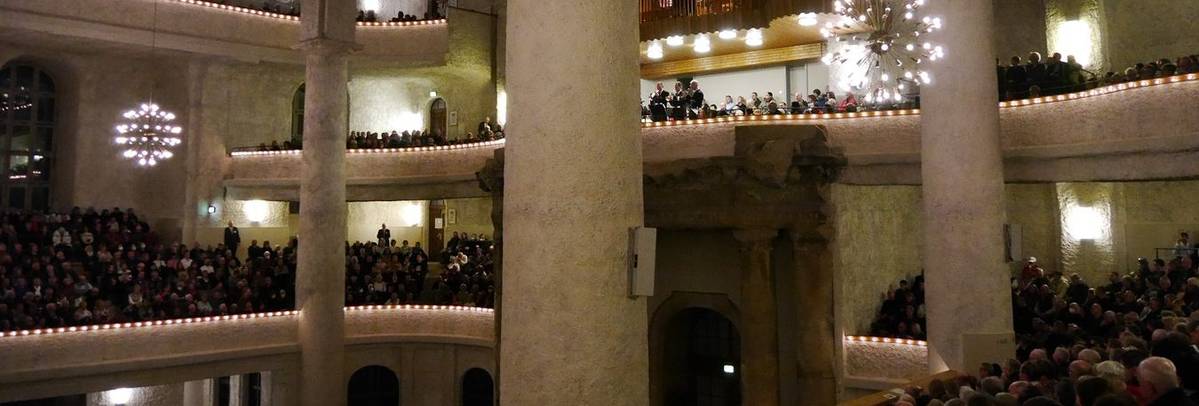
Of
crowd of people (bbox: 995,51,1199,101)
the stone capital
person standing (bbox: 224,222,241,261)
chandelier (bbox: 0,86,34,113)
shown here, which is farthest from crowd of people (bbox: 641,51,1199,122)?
chandelier (bbox: 0,86,34,113)


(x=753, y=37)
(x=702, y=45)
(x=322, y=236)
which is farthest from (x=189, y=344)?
(x=753, y=37)

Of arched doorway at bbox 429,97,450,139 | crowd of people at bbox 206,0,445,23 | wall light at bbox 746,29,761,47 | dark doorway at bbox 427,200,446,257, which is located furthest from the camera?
dark doorway at bbox 427,200,446,257

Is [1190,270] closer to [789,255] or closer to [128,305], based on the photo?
[789,255]

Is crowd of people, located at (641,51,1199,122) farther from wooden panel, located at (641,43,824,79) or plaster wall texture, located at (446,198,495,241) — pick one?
plaster wall texture, located at (446,198,495,241)

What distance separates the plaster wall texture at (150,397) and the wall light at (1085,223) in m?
20.8

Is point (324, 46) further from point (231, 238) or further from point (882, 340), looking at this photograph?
point (882, 340)

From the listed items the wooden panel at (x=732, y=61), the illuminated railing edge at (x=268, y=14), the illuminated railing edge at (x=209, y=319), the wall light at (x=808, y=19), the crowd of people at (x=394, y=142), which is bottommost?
the illuminated railing edge at (x=209, y=319)

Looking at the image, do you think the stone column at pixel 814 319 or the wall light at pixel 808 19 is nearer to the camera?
the stone column at pixel 814 319

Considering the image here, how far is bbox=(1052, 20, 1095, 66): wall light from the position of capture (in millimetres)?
17359

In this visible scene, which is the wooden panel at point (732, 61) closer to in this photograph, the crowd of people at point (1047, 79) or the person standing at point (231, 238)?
the crowd of people at point (1047, 79)

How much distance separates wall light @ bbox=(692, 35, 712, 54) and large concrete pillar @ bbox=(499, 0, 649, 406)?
16.1m

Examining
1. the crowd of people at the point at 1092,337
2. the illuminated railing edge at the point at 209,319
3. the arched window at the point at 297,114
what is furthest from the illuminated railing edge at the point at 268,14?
the crowd of people at the point at 1092,337

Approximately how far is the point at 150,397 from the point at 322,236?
732 cm

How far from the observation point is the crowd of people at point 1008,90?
1202 centimetres
